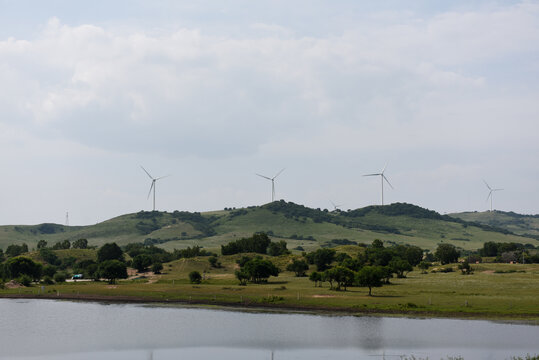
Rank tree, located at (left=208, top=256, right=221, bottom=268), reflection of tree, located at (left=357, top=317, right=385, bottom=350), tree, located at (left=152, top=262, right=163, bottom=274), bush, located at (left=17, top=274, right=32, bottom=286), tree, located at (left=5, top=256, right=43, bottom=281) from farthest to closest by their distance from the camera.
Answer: tree, located at (left=208, top=256, right=221, bottom=268), tree, located at (left=152, top=262, right=163, bottom=274), tree, located at (left=5, top=256, right=43, bottom=281), bush, located at (left=17, top=274, right=32, bottom=286), reflection of tree, located at (left=357, top=317, right=385, bottom=350)

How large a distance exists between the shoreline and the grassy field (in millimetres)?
186

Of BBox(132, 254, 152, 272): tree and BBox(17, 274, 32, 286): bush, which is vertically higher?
BBox(132, 254, 152, 272): tree

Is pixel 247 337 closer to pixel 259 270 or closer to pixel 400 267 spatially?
pixel 259 270

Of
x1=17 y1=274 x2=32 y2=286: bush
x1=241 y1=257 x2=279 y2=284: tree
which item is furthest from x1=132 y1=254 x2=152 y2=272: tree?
x1=241 y1=257 x2=279 y2=284: tree

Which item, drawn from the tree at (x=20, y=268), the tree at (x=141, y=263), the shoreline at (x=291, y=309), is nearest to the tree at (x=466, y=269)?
the shoreline at (x=291, y=309)

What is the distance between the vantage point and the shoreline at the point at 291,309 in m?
93.2

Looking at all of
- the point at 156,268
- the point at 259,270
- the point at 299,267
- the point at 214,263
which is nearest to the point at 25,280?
the point at 156,268

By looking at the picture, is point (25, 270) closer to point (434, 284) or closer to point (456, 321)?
point (434, 284)

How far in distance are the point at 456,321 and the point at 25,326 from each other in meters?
63.4

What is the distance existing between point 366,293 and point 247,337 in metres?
44.5

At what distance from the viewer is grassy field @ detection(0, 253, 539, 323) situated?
10050 centimetres

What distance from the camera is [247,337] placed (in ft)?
269

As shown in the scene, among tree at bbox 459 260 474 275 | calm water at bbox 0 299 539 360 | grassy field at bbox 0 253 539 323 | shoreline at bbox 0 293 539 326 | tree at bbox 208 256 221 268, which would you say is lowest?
calm water at bbox 0 299 539 360

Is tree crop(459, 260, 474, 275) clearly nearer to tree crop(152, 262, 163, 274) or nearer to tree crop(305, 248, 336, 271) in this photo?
tree crop(305, 248, 336, 271)
